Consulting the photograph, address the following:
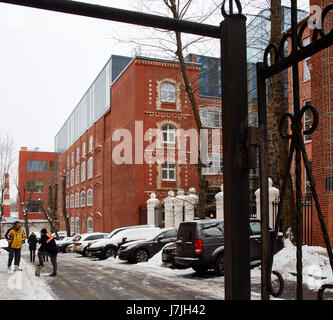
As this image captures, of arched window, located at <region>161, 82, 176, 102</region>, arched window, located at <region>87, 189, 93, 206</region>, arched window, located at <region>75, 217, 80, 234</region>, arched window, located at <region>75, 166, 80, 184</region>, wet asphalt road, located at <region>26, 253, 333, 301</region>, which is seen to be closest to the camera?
wet asphalt road, located at <region>26, 253, 333, 301</region>

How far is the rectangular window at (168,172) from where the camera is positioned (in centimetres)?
3747

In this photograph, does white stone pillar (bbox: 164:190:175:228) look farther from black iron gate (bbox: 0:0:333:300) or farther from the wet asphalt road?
black iron gate (bbox: 0:0:333:300)

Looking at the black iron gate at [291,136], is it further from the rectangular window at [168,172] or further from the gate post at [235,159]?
the rectangular window at [168,172]

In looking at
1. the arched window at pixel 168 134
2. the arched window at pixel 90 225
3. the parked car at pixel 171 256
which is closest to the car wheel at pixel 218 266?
the parked car at pixel 171 256

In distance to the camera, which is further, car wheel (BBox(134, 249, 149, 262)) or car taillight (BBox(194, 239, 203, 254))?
car wheel (BBox(134, 249, 149, 262))

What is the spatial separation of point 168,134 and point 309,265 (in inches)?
1028

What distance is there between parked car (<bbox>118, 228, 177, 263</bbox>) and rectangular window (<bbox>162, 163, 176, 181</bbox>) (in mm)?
15469

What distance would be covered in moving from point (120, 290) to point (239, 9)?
436 inches

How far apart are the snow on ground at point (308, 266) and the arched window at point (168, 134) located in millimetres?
23412

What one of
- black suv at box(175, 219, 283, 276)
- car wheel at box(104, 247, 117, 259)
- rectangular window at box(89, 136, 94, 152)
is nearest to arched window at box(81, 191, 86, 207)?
rectangular window at box(89, 136, 94, 152)

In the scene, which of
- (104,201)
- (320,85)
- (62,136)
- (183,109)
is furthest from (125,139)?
(62,136)

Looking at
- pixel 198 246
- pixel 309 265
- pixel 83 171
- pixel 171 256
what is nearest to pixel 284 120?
pixel 309 265

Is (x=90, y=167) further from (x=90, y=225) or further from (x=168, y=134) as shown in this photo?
(x=168, y=134)

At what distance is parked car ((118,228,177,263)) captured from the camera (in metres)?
21.3
